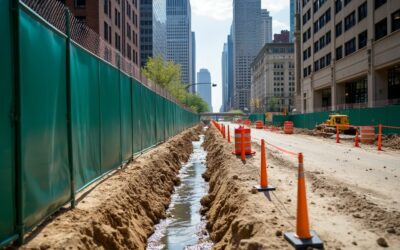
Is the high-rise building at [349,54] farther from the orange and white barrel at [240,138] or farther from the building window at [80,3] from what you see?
the building window at [80,3]

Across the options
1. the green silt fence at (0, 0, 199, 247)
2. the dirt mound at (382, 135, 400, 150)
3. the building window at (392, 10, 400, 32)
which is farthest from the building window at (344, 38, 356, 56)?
the green silt fence at (0, 0, 199, 247)

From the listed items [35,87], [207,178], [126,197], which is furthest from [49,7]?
[207,178]

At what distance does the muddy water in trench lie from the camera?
7.74m

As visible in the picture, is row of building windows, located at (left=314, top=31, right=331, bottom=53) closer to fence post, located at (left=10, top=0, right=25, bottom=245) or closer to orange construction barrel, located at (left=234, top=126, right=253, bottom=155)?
orange construction barrel, located at (left=234, top=126, right=253, bottom=155)

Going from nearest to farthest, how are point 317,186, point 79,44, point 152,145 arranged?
1. point 79,44
2. point 317,186
3. point 152,145

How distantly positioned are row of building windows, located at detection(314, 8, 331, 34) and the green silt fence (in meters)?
53.0

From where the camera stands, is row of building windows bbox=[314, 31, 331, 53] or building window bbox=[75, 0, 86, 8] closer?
building window bbox=[75, 0, 86, 8]

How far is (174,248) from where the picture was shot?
24.9ft

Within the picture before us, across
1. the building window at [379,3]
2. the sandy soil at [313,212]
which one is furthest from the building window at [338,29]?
→ the sandy soil at [313,212]

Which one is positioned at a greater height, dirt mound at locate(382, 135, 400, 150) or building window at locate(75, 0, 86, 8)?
building window at locate(75, 0, 86, 8)

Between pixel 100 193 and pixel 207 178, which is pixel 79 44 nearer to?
pixel 100 193

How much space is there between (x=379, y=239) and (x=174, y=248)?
12.9ft

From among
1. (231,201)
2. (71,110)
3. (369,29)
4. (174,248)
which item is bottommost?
(174,248)

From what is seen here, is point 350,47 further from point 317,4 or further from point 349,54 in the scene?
point 317,4
